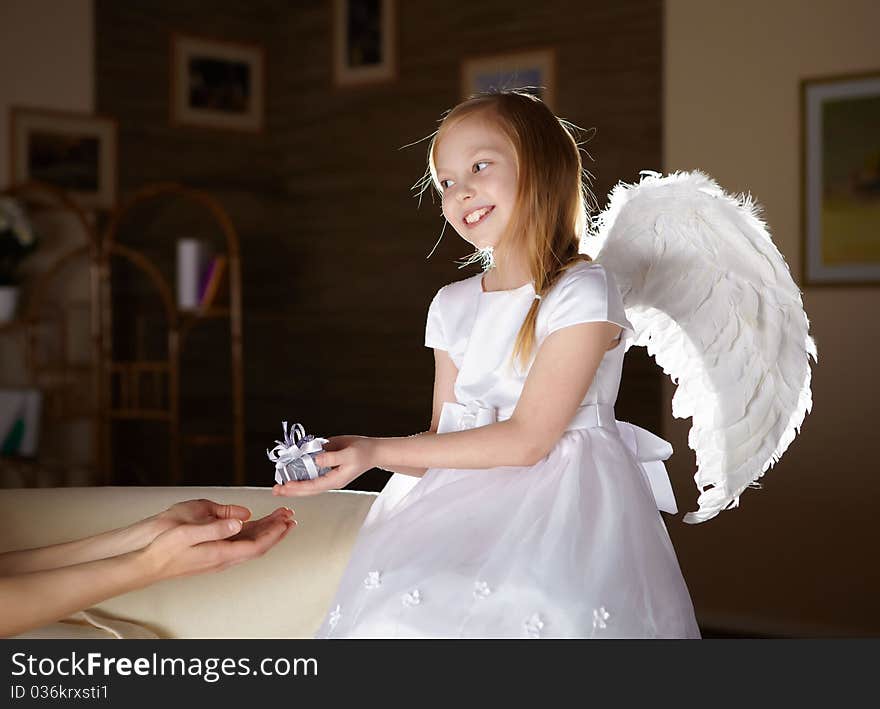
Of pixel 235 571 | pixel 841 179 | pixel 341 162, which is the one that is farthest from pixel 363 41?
pixel 235 571

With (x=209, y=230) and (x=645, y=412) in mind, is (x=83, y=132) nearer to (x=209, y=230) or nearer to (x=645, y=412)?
(x=209, y=230)

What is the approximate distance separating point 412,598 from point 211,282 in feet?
10.8

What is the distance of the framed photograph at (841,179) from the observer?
11.5ft

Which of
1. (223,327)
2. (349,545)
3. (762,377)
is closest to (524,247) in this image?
(762,377)

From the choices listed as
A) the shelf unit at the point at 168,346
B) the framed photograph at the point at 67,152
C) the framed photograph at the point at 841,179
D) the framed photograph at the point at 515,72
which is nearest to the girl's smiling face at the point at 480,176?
the framed photograph at the point at 841,179

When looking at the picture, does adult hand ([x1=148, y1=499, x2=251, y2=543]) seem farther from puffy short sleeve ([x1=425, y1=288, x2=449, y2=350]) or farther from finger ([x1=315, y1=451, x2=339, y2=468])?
puffy short sleeve ([x1=425, y1=288, x2=449, y2=350])

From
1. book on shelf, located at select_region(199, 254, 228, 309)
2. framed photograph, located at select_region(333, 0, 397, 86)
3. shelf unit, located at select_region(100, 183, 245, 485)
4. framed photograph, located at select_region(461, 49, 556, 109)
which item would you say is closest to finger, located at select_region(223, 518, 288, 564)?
shelf unit, located at select_region(100, 183, 245, 485)

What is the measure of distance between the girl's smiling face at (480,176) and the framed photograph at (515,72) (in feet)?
8.73

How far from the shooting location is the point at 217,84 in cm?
485

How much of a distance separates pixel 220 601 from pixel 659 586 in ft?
2.77

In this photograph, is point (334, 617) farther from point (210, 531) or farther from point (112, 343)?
point (112, 343)

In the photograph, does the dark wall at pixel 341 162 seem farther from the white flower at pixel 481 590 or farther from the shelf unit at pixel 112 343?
the white flower at pixel 481 590

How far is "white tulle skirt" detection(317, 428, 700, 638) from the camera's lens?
1.22m

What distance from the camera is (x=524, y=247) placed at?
1491mm
